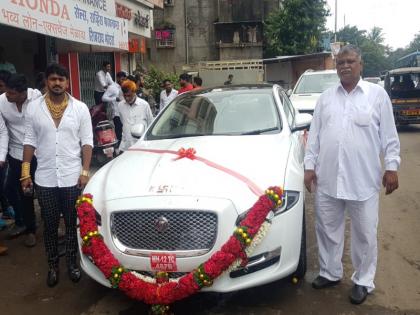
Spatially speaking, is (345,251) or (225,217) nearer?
(225,217)

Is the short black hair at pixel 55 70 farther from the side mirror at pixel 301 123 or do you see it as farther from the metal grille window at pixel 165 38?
the metal grille window at pixel 165 38

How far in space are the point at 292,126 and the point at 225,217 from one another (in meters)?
2.04

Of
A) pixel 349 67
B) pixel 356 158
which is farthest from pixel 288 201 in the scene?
pixel 349 67

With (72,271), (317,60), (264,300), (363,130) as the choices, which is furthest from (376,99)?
(317,60)

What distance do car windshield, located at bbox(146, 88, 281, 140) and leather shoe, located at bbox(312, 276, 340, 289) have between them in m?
1.47

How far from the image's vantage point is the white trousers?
3631mm

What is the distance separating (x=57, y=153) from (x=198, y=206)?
4.95ft

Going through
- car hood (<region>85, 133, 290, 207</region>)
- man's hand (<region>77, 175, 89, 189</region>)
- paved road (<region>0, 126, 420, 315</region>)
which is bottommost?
paved road (<region>0, 126, 420, 315</region>)

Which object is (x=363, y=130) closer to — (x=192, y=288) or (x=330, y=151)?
(x=330, y=151)

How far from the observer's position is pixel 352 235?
3775 millimetres

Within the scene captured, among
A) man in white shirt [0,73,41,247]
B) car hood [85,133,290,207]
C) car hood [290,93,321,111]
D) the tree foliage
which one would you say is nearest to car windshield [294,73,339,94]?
car hood [290,93,321,111]

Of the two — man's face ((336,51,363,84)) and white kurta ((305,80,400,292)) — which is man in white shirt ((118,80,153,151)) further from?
man's face ((336,51,363,84))

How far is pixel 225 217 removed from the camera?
10.4 ft

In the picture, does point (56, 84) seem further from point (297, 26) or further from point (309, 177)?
point (297, 26)
